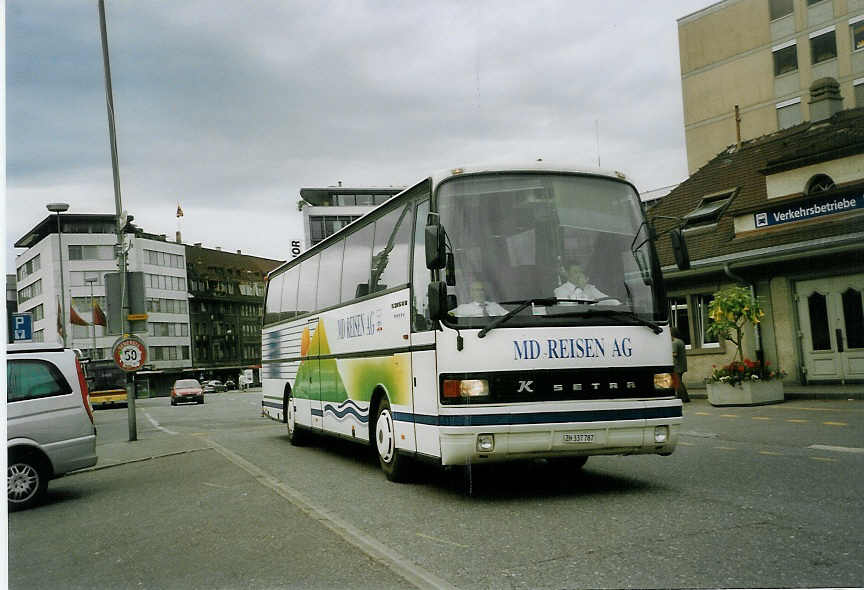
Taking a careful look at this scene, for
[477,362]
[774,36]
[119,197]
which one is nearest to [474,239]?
[477,362]

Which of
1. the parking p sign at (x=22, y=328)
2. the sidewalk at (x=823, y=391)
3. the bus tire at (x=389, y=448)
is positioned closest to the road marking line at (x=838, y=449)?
the bus tire at (x=389, y=448)

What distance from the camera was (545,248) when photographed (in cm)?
877

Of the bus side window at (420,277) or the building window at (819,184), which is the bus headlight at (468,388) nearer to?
the bus side window at (420,277)

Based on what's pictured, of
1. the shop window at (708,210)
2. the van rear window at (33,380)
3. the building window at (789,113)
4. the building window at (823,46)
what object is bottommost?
the van rear window at (33,380)

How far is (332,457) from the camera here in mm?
14289

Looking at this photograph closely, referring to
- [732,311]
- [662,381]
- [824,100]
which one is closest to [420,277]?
[662,381]

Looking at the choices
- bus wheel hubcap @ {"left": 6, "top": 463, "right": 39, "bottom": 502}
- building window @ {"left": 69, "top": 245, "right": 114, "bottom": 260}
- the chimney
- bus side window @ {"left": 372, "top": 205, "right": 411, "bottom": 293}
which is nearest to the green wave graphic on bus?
bus side window @ {"left": 372, "top": 205, "right": 411, "bottom": 293}

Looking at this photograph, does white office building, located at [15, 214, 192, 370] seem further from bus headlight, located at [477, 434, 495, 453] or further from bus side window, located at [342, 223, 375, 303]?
bus headlight, located at [477, 434, 495, 453]

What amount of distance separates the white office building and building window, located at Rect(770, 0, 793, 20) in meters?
61.5

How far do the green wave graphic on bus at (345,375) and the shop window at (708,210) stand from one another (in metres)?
16.1

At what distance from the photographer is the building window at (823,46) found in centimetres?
4509

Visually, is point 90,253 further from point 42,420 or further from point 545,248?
point 545,248

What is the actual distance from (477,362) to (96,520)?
13.8 ft

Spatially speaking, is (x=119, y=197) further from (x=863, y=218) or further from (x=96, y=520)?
(x=863, y=218)
